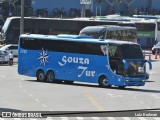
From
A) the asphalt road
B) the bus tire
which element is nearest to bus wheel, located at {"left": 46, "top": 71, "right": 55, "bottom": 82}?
the asphalt road

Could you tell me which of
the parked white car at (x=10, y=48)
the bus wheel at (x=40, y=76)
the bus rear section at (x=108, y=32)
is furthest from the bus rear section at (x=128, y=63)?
the parked white car at (x=10, y=48)

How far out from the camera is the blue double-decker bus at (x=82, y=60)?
3634cm

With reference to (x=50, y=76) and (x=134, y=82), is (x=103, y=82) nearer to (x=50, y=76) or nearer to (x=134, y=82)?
(x=134, y=82)

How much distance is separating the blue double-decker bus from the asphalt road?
0.81 m

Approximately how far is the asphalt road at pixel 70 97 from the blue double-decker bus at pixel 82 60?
2.67ft

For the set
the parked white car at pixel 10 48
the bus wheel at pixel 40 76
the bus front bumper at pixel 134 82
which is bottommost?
the parked white car at pixel 10 48

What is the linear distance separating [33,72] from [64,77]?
8.85ft

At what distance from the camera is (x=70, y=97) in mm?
30156

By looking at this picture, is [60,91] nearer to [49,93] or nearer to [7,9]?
[49,93]

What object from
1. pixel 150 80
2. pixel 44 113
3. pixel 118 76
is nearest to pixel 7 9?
pixel 150 80

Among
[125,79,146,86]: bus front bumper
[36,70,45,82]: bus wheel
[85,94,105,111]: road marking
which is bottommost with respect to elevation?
[36,70,45,82]: bus wheel

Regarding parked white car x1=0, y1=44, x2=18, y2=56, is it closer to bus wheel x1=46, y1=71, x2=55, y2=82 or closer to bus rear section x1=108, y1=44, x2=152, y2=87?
bus wheel x1=46, y1=71, x2=55, y2=82

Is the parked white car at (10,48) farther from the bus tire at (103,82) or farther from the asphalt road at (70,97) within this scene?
the bus tire at (103,82)

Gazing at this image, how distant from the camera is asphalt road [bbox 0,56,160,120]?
25.8 meters
